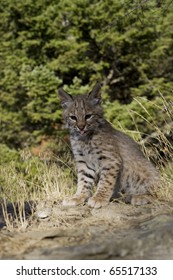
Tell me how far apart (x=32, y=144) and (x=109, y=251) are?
42.3 feet

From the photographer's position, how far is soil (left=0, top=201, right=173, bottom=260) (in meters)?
4.33

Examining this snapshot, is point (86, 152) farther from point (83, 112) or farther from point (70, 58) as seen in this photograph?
point (70, 58)

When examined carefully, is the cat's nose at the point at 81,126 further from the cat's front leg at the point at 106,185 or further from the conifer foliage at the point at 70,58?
the conifer foliage at the point at 70,58

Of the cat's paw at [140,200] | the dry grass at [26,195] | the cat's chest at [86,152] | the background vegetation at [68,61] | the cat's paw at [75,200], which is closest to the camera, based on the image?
the dry grass at [26,195]

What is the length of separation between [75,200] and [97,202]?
14.7 inches

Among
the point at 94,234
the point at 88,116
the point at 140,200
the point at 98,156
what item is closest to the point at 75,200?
the point at 98,156

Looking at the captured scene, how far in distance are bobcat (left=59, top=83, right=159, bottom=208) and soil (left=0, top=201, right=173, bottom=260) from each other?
48cm

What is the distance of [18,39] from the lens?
1741 cm

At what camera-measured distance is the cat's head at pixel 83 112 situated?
6.30 meters

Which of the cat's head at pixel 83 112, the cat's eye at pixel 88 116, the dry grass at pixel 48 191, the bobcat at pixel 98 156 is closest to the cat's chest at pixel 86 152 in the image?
the bobcat at pixel 98 156

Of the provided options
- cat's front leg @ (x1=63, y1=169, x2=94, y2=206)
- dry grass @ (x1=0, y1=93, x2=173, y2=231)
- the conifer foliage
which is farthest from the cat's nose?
the conifer foliage

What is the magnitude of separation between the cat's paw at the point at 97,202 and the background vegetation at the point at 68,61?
843 centimetres

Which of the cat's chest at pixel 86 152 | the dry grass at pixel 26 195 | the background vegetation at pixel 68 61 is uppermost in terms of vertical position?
the cat's chest at pixel 86 152
